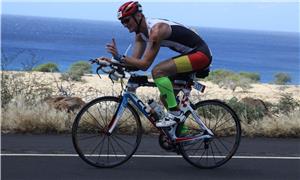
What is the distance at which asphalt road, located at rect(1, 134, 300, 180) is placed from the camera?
722cm

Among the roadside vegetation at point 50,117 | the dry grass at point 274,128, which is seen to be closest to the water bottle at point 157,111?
the roadside vegetation at point 50,117

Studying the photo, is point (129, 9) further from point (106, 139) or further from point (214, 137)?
point (214, 137)

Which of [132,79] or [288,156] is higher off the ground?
[132,79]

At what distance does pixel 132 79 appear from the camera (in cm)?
738

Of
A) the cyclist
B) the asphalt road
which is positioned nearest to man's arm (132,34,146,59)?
the cyclist

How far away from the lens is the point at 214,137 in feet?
26.1

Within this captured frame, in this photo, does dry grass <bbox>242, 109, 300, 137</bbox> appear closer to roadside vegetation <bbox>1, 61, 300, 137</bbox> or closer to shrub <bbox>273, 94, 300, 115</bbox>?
roadside vegetation <bbox>1, 61, 300, 137</bbox>

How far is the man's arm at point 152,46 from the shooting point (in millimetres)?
7066

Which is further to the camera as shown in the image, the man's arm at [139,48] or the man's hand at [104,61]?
the man's arm at [139,48]

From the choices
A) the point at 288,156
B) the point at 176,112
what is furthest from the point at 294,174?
the point at 176,112

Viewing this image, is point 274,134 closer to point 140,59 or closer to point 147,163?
point 147,163

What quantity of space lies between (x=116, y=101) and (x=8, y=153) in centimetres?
175

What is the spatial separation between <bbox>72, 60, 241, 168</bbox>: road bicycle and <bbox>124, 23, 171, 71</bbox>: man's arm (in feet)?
0.62

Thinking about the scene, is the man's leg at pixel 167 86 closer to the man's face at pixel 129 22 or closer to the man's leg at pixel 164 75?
the man's leg at pixel 164 75
